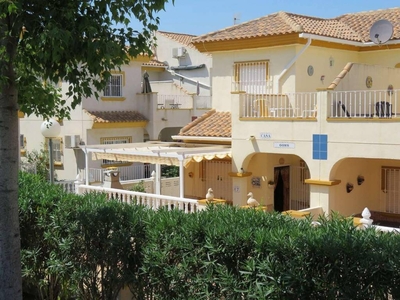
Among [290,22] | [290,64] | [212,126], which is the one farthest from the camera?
[212,126]

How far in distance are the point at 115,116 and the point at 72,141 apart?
121 inches

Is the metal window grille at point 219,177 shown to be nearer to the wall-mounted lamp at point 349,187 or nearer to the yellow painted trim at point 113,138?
the wall-mounted lamp at point 349,187

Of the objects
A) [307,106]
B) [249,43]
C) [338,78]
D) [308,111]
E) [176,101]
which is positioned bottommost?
[308,111]

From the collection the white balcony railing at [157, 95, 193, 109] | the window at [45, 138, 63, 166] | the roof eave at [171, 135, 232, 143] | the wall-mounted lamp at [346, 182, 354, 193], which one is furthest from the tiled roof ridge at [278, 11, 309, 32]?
the window at [45, 138, 63, 166]

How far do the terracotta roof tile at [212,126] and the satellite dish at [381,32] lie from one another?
6.62m

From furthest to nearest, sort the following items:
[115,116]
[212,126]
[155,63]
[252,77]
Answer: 1. [155,63]
2. [115,116]
3. [212,126]
4. [252,77]

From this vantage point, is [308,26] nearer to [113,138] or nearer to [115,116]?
[115,116]

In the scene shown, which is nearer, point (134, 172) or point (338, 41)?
point (338, 41)

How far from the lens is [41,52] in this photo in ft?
27.8

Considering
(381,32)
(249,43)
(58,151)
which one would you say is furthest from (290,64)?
(58,151)

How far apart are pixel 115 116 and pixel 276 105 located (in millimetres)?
13233

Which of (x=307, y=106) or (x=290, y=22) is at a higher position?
(x=290, y=22)

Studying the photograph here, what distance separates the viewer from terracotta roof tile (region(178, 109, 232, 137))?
79.1ft

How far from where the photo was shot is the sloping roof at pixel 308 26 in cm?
2284
